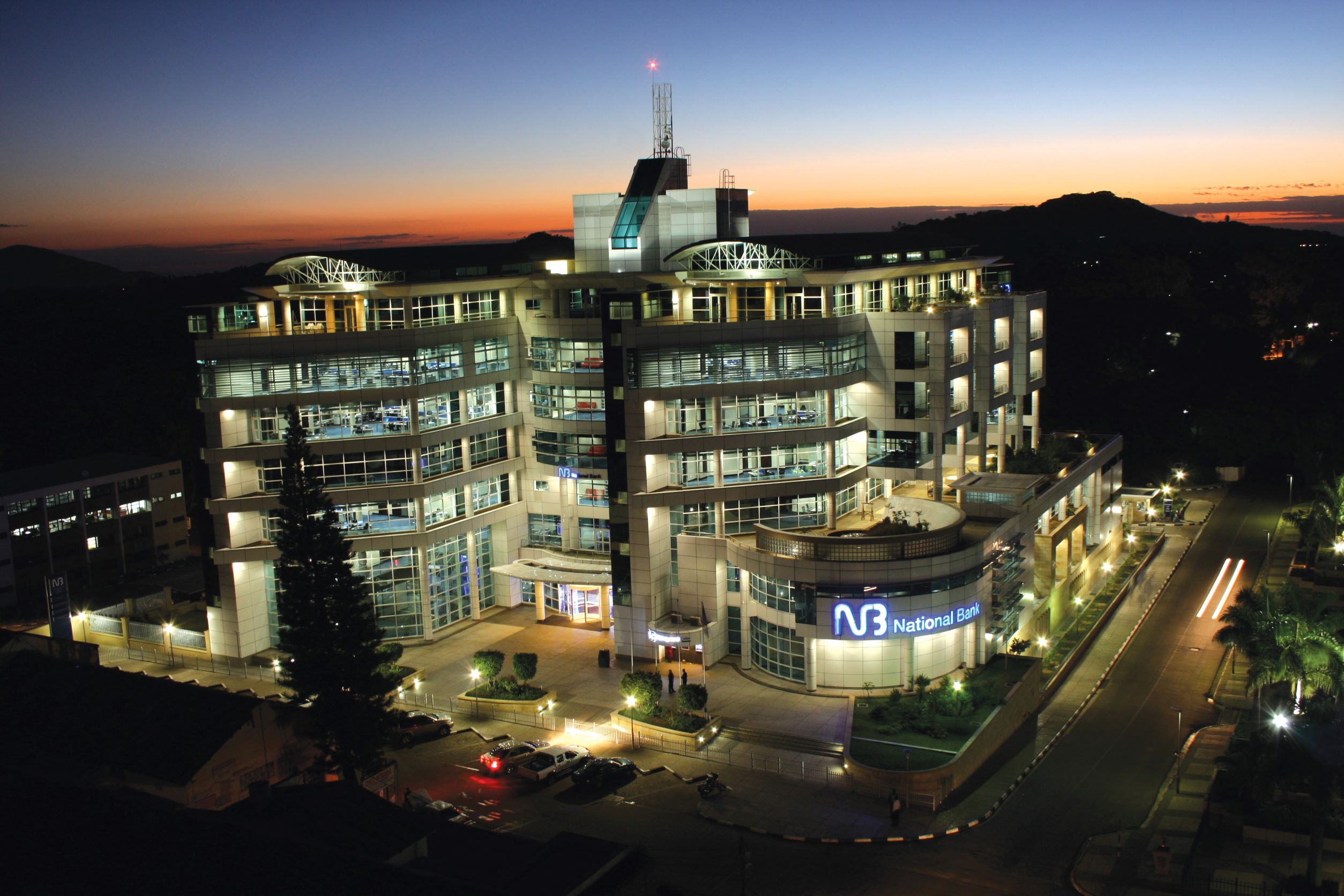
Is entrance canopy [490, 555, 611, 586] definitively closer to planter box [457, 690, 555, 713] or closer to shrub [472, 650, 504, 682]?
shrub [472, 650, 504, 682]

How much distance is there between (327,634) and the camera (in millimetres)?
42188

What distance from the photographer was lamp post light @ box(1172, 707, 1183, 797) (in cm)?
4188

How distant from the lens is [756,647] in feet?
170

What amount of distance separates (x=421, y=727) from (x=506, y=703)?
12.4 ft

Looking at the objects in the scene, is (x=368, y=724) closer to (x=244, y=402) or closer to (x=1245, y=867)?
(x=244, y=402)

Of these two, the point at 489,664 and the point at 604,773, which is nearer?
the point at 604,773

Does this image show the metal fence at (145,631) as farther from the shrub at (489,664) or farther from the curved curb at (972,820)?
the curved curb at (972,820)

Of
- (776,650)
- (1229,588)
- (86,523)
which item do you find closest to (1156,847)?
(776,650)

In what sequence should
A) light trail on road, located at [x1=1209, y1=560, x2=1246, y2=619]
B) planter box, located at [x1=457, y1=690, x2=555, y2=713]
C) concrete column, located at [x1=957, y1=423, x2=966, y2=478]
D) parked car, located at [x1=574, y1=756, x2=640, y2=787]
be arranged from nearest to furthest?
1. parked car, located at [x1=574, y1=756, x2=640, y2=787]
2. planter box, located at [x1=457, y1=690, x2=555, y2=713]
3. light trail on road, located at [x1=1209, y1=560, x2=1246, y2=619]
4. concrete column, located at [x1=957, y1=423, x2=966, y2=478]

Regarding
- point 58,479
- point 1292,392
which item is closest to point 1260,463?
point 1292,392

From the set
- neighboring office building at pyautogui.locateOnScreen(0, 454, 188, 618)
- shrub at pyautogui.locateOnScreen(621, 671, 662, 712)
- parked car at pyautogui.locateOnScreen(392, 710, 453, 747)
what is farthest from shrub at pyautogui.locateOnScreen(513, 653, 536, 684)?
neighboring office building at pyautogui.locateOnScreen(0, 454, 188, 618)

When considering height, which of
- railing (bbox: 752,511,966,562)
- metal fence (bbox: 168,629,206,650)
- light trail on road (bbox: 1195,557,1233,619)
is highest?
railing (bbox: 752,511,966,562)

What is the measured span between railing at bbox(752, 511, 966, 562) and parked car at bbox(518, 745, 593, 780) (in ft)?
40.4

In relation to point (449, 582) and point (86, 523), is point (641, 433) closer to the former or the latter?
point (449, 582)
